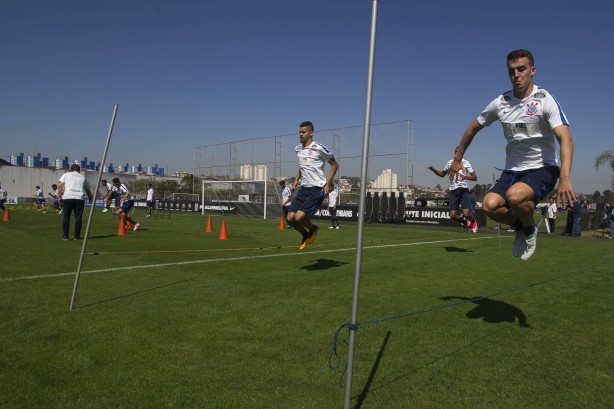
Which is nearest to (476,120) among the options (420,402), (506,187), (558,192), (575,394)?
(506,187)

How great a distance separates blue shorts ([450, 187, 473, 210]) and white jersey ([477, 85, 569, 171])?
718cm

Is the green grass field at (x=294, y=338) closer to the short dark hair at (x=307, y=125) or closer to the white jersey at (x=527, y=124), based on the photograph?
the white jersey at (x=527, y=124)

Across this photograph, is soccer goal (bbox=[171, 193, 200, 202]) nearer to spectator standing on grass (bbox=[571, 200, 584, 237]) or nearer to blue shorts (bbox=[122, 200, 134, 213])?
blue shorts (bbox=[122, 200, 134, 213])

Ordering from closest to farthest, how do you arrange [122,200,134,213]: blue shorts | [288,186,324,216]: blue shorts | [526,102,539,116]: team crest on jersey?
[526,102,539,116]: team crest on jersey < [288,186,324,216]: blue shorts < [122,200,134,213]: blue shorts

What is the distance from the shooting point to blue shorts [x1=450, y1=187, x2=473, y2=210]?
12.0 m

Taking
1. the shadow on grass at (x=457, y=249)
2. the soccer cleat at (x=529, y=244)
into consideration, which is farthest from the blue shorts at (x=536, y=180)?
the shadow on grass at (x=457, y=249)

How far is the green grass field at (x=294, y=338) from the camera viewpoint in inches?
106

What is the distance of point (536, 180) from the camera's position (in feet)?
15.2

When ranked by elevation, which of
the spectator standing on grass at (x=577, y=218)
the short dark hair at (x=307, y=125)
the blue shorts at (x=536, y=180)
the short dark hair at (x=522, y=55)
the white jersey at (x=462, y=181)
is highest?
the short dark hair at (x=522, y=55)

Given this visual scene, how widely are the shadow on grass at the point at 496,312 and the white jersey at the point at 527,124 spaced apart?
156cm

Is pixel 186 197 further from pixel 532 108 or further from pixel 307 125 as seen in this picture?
pixel 532 108

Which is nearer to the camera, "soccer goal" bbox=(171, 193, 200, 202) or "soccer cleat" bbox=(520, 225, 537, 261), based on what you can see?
"soccer cleat" bbox=(520, 225, 537, 261)

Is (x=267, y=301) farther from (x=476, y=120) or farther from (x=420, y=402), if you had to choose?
(x=476, y=120)

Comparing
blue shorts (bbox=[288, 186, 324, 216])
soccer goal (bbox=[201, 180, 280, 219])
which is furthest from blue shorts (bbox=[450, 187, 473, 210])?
soccer goal (bbox=[201, 180, 280, 219])
